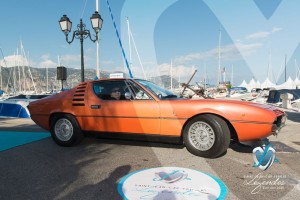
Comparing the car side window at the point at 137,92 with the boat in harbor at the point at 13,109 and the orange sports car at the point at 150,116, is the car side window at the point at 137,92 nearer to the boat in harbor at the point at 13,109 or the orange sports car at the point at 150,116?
the orange sports car at the point at 150,116

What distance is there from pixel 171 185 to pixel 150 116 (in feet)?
5.57

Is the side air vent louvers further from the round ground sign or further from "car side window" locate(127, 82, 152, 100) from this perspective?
the round ground sign

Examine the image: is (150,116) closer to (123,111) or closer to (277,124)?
(123,111)

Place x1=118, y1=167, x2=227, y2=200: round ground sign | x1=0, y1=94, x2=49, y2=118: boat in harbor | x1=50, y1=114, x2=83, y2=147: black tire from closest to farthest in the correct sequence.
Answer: x1=118, y1=167, x2=227, y2=200: round ground sign
x1=50, y1=114, x2=83, y2=147: black tire
x1=0, y1=94, x2=49, y2=118: boat in harbor

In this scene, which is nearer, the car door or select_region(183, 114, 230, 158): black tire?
select_region(183, 114, 230, 158): black tire

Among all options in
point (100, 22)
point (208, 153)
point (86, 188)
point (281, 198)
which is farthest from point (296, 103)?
point (86, 188)

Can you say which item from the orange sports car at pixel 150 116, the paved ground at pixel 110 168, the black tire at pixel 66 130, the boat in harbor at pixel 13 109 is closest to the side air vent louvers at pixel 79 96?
the orange sports car at pixel 150 116

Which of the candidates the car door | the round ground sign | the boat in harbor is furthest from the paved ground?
the boat in harbor

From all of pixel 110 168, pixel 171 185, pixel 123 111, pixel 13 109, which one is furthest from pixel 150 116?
pixel 13 109

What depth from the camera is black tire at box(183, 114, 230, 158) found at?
4203 mm

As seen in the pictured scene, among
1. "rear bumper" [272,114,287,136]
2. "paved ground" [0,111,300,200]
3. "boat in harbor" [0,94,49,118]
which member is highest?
"rear bumper" [272,114,287,136]

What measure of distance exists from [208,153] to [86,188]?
2.21m

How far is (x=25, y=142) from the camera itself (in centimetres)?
609

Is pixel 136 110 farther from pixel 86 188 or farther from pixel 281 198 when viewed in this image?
pixel 281 198
